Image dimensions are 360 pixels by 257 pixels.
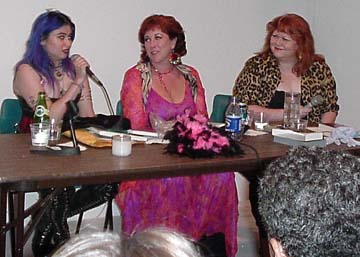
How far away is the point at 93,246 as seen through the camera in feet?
3.00

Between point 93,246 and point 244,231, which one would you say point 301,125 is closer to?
point 244,231

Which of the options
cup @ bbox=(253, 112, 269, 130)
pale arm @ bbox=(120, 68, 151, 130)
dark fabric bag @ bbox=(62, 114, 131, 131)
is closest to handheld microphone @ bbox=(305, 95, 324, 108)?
cup @ bbox=(253, 112, 269, 130)

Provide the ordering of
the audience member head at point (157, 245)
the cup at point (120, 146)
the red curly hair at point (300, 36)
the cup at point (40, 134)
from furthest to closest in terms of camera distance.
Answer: the red curly hair at point (300, 36)
the cup at point (40, 134)
the cup at point (120, 146)
the audience member head at point (157, 245)

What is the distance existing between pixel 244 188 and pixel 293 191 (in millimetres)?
3341

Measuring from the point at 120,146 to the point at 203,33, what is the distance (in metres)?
1.84

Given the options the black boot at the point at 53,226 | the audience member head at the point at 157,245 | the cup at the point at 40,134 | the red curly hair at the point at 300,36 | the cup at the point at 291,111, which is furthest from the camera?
the red curly hair at the point at 300,36

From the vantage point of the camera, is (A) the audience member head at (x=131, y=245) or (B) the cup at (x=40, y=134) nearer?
(A) the audience member head at (x=131, y=245)

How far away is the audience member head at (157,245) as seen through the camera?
89 centimetres

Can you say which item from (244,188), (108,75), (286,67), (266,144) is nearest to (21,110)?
(108,75)

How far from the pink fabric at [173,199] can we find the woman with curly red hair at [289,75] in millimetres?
557

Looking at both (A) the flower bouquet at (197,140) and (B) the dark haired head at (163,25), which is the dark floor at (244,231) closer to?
(A) the flower bouquet at (197,140)

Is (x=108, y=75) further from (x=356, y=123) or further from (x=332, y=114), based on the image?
(x=356, y=123)

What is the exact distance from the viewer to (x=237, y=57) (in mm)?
4344

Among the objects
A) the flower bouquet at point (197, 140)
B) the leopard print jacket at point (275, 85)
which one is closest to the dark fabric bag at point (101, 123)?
the flower bouquet at point (197, 140)
